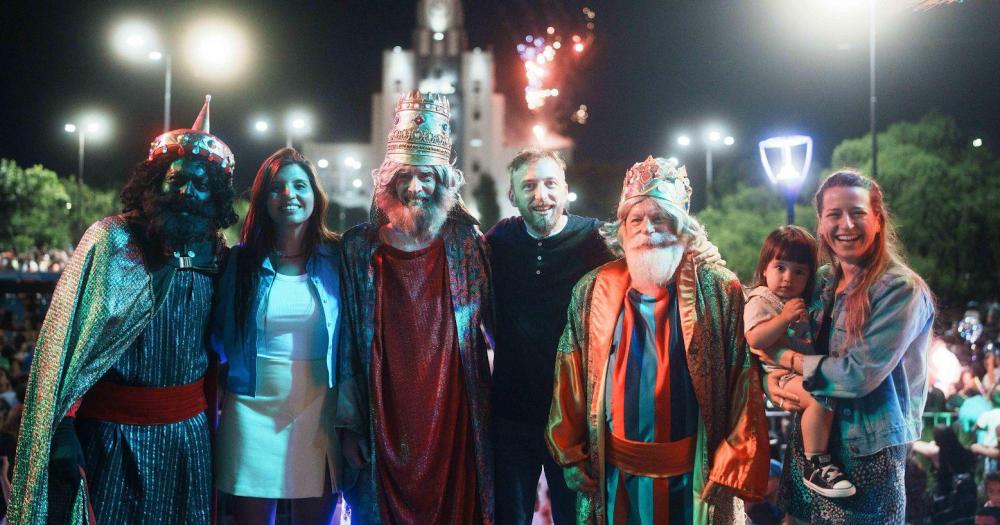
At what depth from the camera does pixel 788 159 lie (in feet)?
29.4

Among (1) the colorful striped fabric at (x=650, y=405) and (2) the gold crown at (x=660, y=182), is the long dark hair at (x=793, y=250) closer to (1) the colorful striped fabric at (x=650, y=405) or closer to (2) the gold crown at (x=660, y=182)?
(2) the gold crown at (x=660, y=182)

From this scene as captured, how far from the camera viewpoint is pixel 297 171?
4262mm

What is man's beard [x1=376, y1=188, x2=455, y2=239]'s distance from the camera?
171 inches

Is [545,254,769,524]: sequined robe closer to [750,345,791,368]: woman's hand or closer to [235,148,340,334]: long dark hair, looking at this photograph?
[750,345,791,368]: woman's hand

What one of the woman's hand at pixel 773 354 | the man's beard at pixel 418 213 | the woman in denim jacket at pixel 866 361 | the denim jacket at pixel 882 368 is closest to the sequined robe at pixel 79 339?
the man's beard at pixel 418 213


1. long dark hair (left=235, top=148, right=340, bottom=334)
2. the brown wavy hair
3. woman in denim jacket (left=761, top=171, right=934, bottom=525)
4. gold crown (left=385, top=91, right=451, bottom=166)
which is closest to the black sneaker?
woman in denim jacket (left=761, top=171, right=934, bottom=525)

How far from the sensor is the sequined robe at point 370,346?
4.16 metres

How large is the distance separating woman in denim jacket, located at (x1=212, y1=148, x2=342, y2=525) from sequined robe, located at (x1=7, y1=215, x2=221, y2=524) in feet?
1.65

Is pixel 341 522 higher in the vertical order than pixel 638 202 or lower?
lower

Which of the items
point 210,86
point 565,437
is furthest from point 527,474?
point 210,86

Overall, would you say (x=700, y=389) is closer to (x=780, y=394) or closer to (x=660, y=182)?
(x=780, y=394)

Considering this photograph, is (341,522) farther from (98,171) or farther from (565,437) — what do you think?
(98,171)

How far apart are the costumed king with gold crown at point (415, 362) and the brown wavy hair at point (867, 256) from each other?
6.19ft

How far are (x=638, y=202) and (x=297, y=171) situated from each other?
6.18 ft
